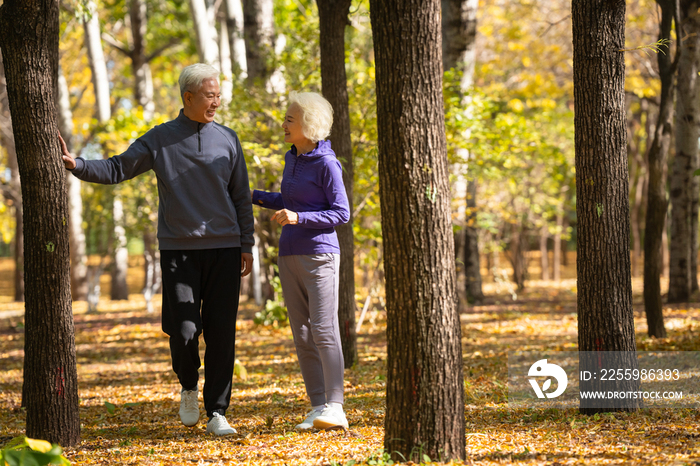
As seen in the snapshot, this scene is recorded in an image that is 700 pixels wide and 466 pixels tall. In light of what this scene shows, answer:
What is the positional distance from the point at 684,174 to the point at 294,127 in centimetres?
872

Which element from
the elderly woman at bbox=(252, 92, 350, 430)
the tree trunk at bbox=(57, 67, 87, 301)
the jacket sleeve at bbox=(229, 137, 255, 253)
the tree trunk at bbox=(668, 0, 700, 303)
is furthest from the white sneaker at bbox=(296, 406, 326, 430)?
the tree trunk at bbox=(57, 67, 87, 301)

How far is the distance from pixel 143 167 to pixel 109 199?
1099 cm

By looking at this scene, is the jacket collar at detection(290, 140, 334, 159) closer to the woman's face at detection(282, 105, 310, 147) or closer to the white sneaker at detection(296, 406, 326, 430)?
the woman's face at detection(282, 105, 310, 147)

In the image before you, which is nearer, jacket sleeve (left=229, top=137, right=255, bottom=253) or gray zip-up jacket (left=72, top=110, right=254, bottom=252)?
gray zip-up jacket (left=72, top=110, right=254, bottom=252)

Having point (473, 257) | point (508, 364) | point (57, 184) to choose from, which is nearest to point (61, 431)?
point (57, 184)

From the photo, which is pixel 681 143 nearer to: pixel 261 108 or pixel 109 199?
pixel 261 108

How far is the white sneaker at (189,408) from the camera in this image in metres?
3.73

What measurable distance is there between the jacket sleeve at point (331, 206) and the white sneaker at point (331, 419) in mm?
1075

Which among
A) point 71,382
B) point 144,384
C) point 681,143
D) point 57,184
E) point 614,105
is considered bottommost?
point 144,384

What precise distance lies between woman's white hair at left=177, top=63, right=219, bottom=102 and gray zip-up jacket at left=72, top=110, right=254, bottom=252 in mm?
183

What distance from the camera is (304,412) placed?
4.25m

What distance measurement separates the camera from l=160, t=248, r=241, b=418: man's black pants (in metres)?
3.57

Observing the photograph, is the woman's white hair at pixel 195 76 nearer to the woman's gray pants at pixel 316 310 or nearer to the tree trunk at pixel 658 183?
the woman's gray pants at pixel 316 310

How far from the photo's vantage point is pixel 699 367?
5.25 m
